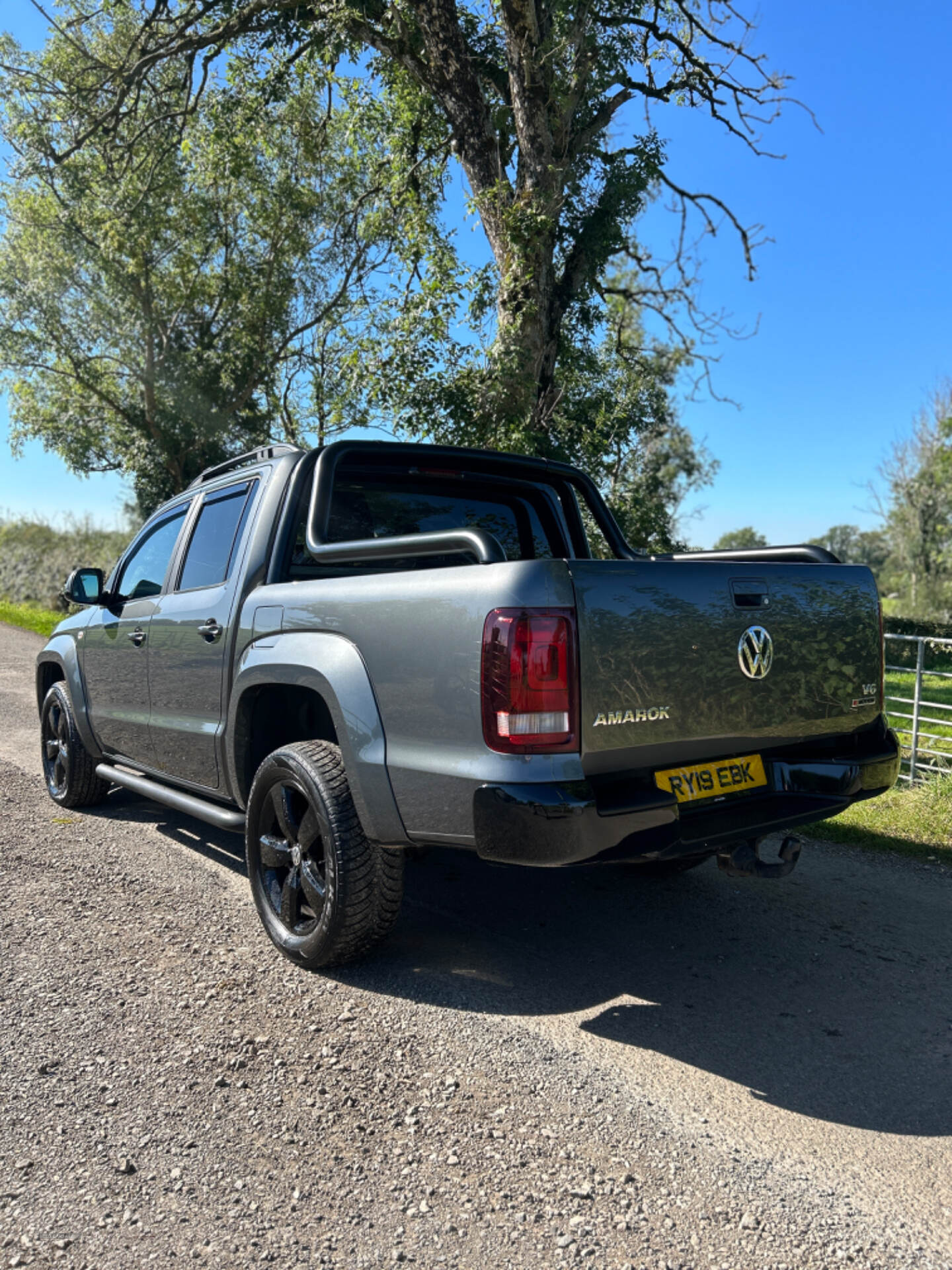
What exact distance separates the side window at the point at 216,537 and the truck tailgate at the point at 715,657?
2.09 metres

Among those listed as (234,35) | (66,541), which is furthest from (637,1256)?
(66,541)

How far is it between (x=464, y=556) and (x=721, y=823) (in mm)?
1998

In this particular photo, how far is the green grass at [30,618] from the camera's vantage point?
19.0 m

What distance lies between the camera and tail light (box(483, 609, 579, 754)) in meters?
2.75

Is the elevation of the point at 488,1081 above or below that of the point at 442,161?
below

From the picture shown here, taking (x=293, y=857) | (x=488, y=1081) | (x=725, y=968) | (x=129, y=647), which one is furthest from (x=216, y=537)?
(x=725, y=968)

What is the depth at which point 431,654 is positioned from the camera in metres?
2.97

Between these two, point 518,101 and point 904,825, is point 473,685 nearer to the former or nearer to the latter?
point 904,825

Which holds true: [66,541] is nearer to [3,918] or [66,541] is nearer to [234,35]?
[234,35]

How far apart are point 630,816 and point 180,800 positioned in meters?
2.55

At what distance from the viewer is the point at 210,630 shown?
423 centimetres

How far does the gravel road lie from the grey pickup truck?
1.41 feet

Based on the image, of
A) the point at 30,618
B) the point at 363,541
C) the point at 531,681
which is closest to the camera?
the point at 531,681

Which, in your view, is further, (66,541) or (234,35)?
(66,541)
